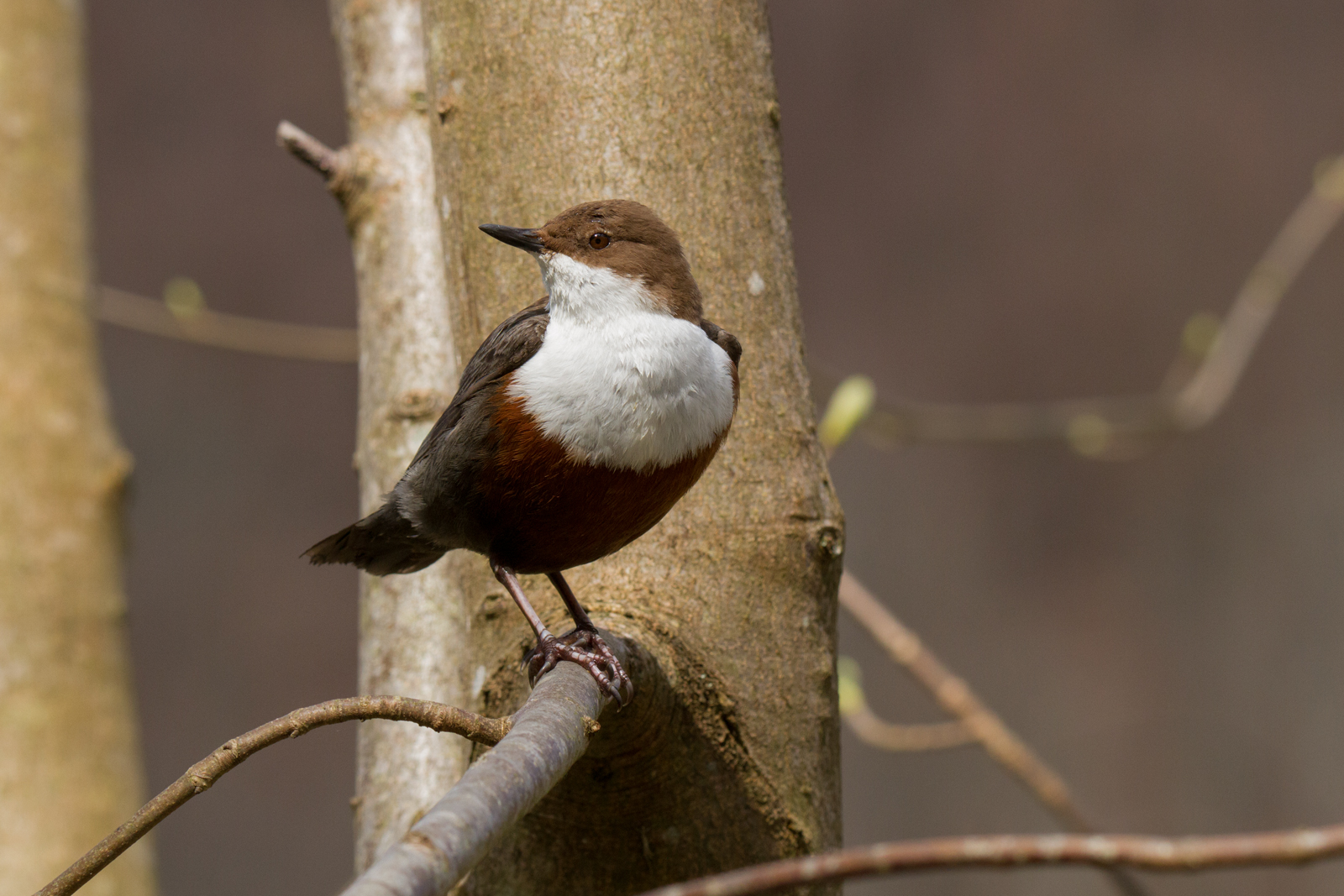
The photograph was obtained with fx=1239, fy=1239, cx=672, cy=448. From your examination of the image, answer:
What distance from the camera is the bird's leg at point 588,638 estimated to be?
1278 mm

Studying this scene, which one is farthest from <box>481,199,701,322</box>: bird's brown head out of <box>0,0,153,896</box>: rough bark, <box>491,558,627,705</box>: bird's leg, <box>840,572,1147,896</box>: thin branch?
<box>0,0,153,896</box>: rough bark

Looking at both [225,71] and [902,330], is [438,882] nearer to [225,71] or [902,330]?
[902,330]

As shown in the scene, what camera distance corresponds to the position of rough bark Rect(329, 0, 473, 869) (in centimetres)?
189

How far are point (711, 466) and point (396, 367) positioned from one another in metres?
0.67

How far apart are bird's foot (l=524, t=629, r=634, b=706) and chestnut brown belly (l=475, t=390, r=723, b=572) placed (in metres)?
0.11

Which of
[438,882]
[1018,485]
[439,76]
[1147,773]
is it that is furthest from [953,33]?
[438,882]

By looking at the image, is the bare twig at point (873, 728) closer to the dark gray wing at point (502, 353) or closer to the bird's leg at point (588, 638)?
the bird's leg at point (588, 638)

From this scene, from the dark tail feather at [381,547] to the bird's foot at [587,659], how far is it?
286 mm

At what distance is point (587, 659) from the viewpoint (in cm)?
128

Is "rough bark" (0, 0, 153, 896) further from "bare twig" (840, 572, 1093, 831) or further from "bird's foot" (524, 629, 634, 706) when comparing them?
"bare twig" (840, 572, 1093, 831)

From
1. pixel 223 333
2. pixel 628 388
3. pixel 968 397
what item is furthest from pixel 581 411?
pixel 968 397

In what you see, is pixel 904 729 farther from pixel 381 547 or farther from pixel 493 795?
pixel 493 795

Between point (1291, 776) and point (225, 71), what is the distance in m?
6.87

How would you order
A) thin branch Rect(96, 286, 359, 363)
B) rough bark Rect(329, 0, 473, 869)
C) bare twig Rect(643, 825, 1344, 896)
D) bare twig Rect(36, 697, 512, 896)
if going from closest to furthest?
bare twig Rect(643, 825, 1344, 896) → bare twig Rect(36, 697, 512, 896) → rough bark Rect(329, 0, 473, 869) → thin branch Rect(96, 286, 359, 363)
